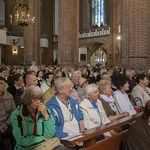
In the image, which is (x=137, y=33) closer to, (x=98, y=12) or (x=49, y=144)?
(x=49, y=144)

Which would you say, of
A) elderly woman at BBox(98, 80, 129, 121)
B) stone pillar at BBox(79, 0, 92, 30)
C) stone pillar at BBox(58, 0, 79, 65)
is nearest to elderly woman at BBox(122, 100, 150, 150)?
elderly woman at BBox(98, 80, 129, 121)

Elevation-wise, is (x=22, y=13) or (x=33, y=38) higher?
(x=22, y=13)

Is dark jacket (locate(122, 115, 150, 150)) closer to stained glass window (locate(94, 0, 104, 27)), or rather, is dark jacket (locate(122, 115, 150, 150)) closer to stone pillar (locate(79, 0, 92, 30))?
stone pillar (locate(79, 0, 92, 30))

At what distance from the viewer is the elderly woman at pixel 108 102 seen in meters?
4.76

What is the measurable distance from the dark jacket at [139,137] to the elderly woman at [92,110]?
1.22 m

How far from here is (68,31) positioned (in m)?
17.0

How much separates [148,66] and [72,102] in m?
8.84

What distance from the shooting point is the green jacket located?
9.93 feet

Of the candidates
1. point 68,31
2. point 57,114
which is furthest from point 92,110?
point 68,31

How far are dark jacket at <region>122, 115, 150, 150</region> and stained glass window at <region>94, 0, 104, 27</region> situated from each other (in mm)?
32378

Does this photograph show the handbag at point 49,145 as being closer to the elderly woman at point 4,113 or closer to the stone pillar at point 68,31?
the elderly woman at point 4,113

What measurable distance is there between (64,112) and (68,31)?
1375 cm

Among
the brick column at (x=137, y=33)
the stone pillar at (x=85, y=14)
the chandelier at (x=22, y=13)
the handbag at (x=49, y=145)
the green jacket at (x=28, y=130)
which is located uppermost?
the stone pillar at (x=85, y=14)

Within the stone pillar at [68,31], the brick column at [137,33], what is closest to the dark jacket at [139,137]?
the brick column at [137,33]
